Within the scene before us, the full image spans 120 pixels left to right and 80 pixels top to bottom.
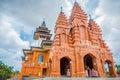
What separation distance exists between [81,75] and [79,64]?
4.99 feet

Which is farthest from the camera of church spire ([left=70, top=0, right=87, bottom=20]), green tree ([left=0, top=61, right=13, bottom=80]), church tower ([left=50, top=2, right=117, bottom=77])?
green tree ([left=0, top=61, right=13, bottom=80])

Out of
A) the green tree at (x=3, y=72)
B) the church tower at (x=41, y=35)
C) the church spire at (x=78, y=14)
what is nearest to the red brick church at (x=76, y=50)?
the church spire at (x=78, y=14)

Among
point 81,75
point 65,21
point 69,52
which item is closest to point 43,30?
point 65,21

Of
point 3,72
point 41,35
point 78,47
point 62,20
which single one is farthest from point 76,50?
point 3,72

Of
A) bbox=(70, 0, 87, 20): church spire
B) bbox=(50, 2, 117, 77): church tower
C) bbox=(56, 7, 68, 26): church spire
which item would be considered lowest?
bbox=(50, 2, 117, 77): church tower

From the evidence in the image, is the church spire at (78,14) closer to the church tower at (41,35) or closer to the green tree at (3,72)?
the church tower at (41,35)

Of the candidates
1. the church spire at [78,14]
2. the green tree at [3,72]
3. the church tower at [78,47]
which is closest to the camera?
the church tower at [78,47]

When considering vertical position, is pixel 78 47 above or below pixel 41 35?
below

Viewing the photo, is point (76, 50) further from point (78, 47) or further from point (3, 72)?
point (3, 72)

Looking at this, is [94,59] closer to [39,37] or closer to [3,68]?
[39,37]

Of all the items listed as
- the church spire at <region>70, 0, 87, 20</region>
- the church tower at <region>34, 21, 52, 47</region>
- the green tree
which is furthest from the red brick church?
the green tree

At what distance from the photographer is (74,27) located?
66.2 ft

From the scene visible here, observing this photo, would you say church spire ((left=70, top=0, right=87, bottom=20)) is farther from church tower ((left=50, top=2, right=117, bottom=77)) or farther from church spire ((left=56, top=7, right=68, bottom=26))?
church spire ((left=56, top=7, right=68, bottom=26))

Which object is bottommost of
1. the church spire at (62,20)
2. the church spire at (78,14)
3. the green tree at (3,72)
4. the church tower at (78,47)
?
the green tree at (3,72)
